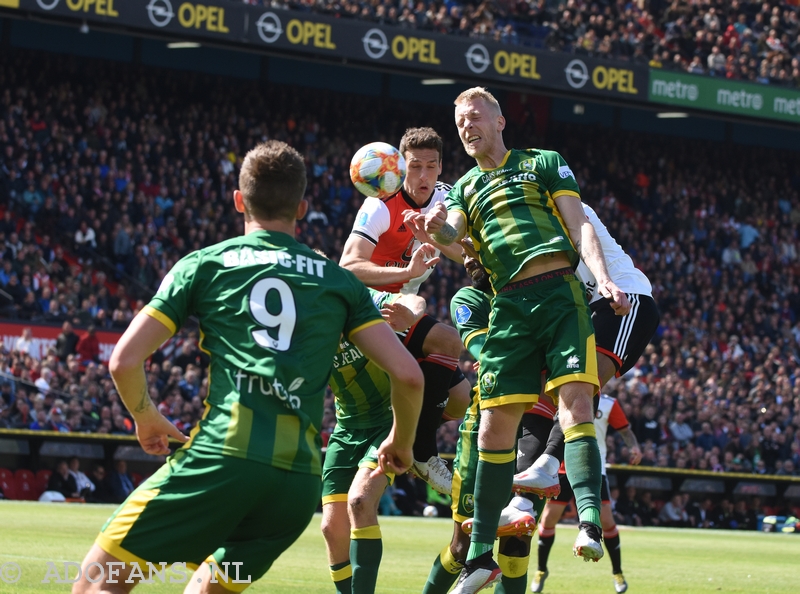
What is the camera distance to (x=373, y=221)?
25.5 ft

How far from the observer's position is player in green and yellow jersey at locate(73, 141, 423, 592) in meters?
4.15

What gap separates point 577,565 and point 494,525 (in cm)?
650

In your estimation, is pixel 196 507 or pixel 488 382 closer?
pixel 196 507

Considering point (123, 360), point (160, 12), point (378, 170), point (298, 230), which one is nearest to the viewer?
point (123, 360)

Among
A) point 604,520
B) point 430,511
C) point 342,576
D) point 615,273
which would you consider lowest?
point 430,511

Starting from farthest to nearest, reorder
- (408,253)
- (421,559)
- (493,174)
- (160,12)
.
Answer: (160,12), (421,559), (408,253), (493,174)

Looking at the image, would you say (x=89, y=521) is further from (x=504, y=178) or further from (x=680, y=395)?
(x=680, y=395)

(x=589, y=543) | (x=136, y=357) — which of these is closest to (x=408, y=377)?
(x=136, y=357)

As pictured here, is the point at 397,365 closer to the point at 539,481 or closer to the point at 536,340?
the point at 536,340

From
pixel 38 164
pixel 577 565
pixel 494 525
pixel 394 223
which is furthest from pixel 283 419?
pixel 38 164

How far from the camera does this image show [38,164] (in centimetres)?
2567

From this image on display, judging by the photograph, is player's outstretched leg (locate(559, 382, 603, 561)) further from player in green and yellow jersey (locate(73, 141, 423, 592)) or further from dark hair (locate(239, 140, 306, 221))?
dark hair (locate(239, 140, 306, 221))

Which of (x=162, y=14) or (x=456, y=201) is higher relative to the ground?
(x=162, y=14)

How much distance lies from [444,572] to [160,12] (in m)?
21.2
